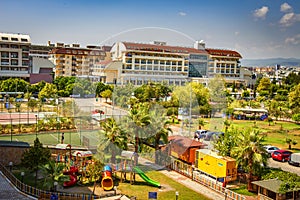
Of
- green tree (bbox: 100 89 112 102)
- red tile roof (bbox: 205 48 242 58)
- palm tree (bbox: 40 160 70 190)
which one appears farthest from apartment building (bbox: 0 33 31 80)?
palm tree (bbox: 40 160 70 190)

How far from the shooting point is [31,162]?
9.05 meters

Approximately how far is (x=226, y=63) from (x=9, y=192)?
Result: 39560 millimetres

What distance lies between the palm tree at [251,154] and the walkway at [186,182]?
3.72 feet

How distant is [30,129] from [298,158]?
11.3 metres

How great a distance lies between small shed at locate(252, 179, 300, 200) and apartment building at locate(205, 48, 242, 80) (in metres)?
34.4

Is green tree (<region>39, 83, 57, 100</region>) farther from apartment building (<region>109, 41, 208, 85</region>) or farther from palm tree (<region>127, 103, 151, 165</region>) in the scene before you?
palm tree (<region>127, 103, 151, 165</region>)

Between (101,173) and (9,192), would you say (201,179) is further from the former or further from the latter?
(9,192)

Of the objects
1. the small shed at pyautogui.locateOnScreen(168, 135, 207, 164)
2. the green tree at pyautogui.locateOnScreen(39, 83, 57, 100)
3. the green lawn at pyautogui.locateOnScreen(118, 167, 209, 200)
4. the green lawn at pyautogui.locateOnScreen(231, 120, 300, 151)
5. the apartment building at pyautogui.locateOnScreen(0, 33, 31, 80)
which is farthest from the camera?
the apartment building at pyautogui.locateOnScreen(0, 33, 31, 80)

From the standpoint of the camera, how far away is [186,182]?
31.8 ft

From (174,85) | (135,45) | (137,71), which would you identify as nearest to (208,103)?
(174,85)

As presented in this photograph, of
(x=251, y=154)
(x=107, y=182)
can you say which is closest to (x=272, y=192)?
(x=251, y=154)

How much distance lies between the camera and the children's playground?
29.3 ft

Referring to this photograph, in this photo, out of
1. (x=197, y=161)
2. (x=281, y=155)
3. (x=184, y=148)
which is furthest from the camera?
(x=281, y=155)

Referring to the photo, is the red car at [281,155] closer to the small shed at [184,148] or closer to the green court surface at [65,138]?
the small shed at [184,148]
